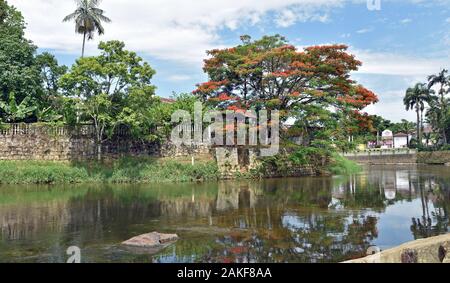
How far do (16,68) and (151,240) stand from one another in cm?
2026

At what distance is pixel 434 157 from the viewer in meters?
44.0

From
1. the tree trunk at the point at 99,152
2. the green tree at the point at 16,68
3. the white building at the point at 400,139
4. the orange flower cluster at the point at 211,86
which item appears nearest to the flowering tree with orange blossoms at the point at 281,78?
the orange flower cluster at the point at 211,86

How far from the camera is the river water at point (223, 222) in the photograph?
7656mm

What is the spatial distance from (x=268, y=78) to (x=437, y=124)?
31712mm

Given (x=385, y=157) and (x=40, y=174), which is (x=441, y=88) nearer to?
(x=385, y=157)

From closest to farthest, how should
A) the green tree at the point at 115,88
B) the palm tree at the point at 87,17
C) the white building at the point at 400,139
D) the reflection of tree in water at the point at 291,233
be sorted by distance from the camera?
the reflection of tree in water at the point at 291,233 < the green tree at the point at 115,88 < the palm tree at the point at 87,17 < the white building at the point at 400,139

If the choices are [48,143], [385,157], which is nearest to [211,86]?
[48,143]

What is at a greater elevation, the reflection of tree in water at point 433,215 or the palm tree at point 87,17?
the palm tree at point 87,17

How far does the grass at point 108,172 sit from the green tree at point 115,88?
6.55ft

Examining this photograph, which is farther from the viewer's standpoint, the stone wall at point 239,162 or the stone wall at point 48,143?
the stone wall at point 239,162

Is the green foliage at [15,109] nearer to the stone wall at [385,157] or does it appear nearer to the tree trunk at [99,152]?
the tree trunk at [99,152]
